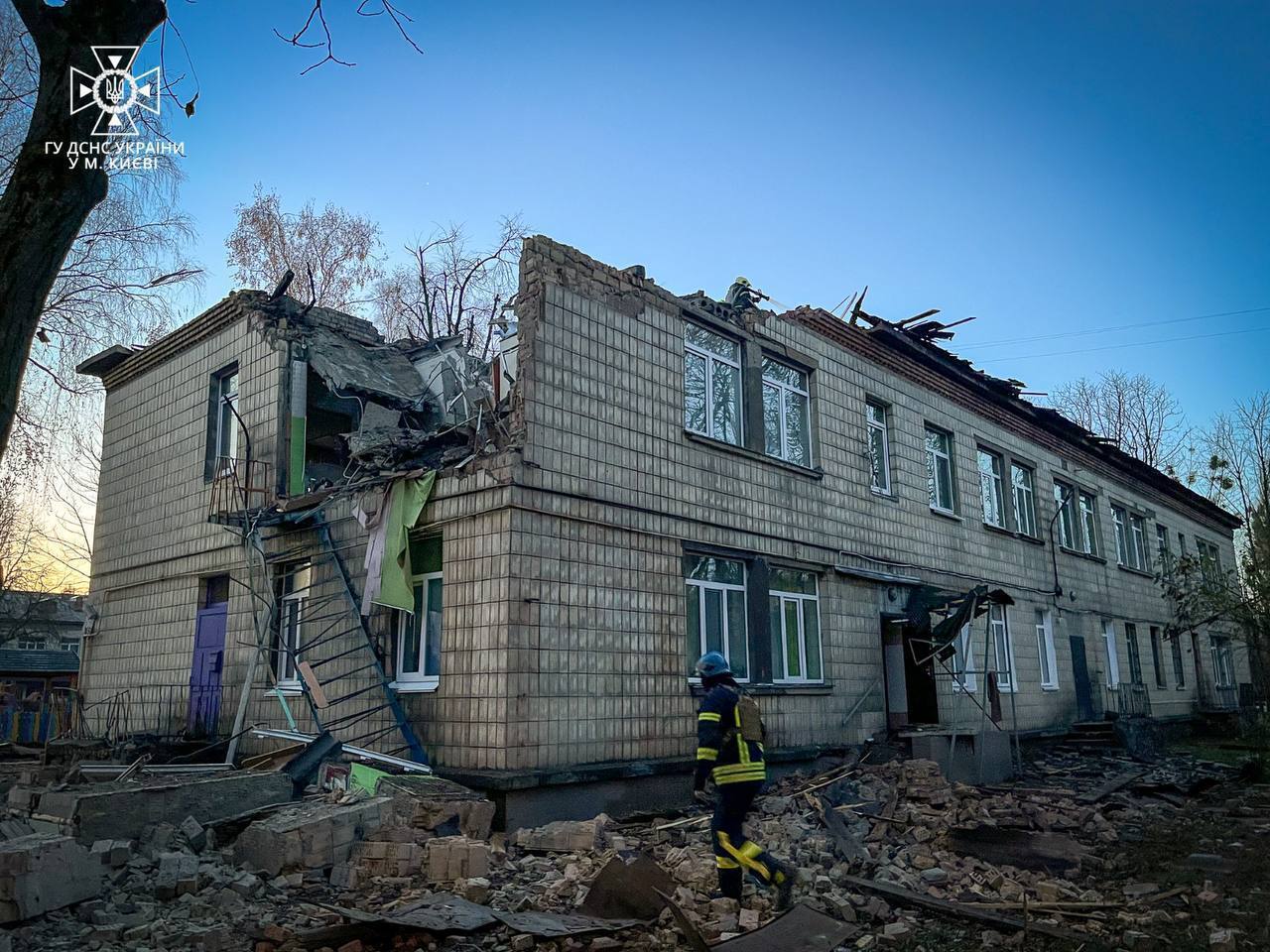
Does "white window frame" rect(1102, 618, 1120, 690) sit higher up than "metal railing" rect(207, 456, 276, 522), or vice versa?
"metal railing" rect(207, 456, 276, 522)

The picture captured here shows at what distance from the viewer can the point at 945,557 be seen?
666 inches

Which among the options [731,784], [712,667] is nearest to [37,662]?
[712,667]

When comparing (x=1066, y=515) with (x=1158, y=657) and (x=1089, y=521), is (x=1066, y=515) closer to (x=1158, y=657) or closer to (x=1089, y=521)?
(x=1089, y=521)

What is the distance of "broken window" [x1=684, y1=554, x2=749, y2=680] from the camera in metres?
11.6

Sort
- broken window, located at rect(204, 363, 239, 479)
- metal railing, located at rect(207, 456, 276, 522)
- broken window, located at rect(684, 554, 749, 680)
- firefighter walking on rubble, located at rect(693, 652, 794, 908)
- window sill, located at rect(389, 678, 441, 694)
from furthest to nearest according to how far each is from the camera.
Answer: broken window, located at rect(204, 363, 239, 479) < metal railing, located at rect(207, 456, 276, 522) < broken window, located at rect(684, 554, 749, 680) < window sill, located at rect(389, 678, 441, 694) < firefighter walking on rubble, located at rect(693, 652, 794, 908)

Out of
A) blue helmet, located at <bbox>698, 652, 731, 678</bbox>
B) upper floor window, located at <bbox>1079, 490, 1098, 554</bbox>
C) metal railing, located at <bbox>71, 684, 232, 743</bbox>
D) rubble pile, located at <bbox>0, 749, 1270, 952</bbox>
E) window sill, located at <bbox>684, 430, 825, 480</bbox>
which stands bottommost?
rubble pile, located at <bbox>0, 749, 1270, 952</bbox>

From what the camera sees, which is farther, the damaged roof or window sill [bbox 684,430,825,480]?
the damaged roof

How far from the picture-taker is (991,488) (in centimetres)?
1950

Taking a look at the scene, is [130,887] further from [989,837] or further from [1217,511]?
[1217,511]

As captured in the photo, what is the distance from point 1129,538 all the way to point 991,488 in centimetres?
859

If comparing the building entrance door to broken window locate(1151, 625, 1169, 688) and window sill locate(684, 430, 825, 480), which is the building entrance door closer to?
broken window locate(1151, 625, 1169, 688)

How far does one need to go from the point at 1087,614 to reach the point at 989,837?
46.7 feet

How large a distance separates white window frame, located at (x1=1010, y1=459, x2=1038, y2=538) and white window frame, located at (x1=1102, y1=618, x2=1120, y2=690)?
393 centimetres

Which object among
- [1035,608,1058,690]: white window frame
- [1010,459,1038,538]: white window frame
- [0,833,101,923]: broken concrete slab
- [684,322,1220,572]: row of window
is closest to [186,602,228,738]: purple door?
[0,833,101,923]: broken concrete slab
